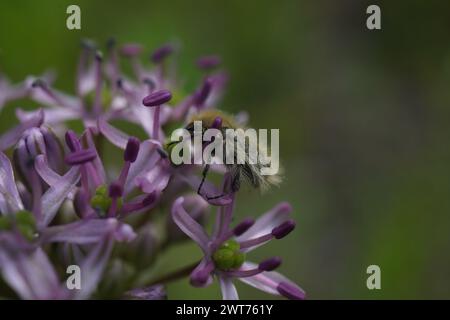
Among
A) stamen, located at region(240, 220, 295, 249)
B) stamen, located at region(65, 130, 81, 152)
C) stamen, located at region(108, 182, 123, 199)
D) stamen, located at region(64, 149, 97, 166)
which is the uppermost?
stamen, located at region(65, 130, 81, 152)

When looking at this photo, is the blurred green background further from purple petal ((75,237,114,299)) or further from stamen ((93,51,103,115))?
purple petal ((75,237,114,299))

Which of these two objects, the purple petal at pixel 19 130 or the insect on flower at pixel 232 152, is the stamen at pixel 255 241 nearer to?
the insect on flower at pixel 232 152

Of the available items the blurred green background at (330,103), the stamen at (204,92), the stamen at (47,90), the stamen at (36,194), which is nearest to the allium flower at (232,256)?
the stamen at (36,194)

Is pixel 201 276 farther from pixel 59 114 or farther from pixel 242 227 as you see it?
pixel 59 114

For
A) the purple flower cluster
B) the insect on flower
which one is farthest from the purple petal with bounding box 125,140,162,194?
the insect on flower

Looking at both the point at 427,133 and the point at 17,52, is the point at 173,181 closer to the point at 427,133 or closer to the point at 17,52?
the point at 17,52
